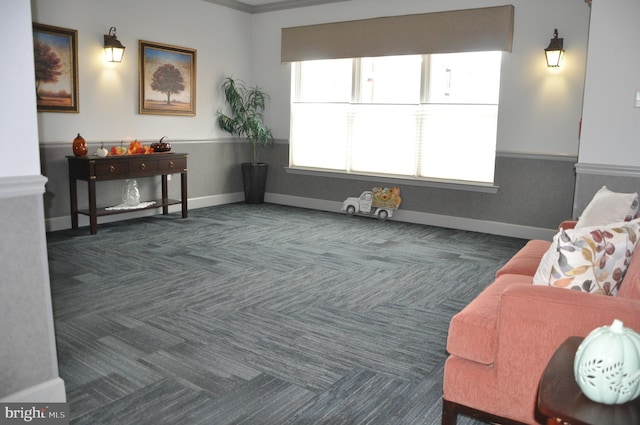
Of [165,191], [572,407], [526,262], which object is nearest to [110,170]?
[165,191]

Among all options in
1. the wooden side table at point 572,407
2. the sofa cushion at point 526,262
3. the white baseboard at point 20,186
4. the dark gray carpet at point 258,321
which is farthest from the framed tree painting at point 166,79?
the wooden side table at point 572,407

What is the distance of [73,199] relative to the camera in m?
5.41

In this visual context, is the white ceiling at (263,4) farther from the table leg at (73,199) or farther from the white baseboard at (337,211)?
the table leg at (73,199)

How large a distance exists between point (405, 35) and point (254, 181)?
264cm

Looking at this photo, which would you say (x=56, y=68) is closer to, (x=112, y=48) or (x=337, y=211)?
(x=112, y=48)

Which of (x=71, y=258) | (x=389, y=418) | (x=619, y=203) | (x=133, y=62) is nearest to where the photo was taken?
(x=389, y=418)

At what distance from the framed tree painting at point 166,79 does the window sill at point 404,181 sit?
161 cm

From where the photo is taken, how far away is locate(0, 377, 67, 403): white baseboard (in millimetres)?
2072

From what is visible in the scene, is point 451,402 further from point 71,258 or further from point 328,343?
point 71,258

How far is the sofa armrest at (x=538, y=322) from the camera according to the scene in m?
1.75

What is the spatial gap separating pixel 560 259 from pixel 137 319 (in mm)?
2281

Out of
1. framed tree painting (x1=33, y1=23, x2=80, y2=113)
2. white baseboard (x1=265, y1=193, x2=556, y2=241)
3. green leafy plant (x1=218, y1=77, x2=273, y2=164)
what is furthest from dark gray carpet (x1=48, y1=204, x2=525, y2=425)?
green leafy plant (x1=218, y1=77, x2=273, y2=164)

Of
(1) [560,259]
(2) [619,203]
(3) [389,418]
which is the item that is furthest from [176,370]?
(2) [619,203]

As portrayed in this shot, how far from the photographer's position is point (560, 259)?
6.61ft
